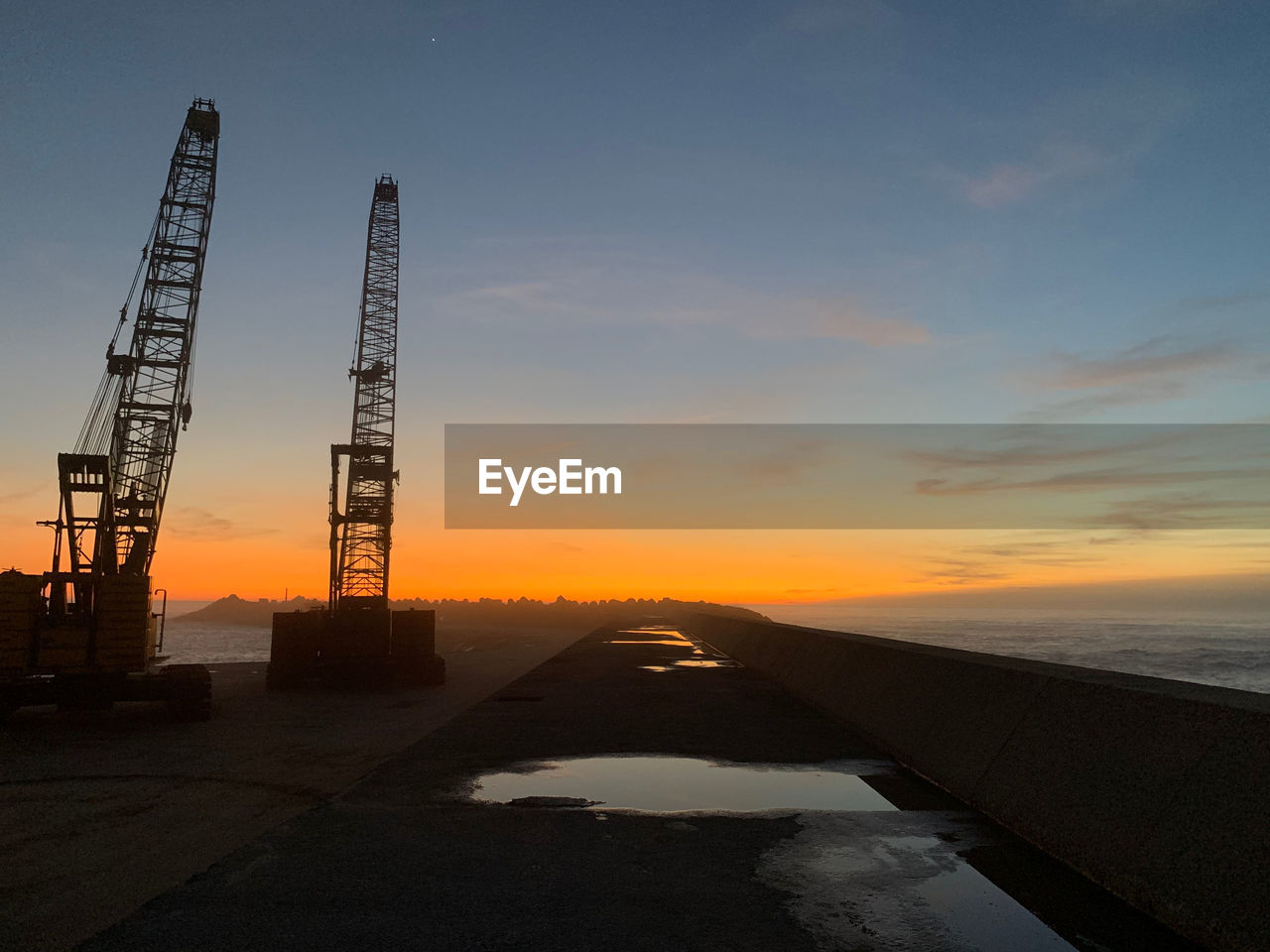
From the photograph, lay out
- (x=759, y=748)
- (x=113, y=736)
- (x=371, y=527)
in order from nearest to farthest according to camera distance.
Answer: (x=759, y=748) → (x=113, y=736) → (x=371, y=527)

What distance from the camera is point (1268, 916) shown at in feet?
16.5

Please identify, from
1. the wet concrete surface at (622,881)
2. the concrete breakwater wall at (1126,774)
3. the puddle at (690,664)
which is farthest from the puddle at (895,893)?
the puddle at (690,664)

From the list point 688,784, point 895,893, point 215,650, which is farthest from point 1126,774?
point 215,650

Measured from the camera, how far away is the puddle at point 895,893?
18.4 feet

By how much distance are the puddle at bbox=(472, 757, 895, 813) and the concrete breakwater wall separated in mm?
1204

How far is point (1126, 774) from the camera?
692 cm

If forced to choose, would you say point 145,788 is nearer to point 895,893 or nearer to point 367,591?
point 895,893

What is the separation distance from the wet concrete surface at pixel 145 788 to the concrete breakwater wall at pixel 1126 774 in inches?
272

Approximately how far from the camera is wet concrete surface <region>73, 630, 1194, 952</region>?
5.59 metres

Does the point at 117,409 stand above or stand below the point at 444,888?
above

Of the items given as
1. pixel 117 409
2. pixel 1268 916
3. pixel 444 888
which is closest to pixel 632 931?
pixel 444 888

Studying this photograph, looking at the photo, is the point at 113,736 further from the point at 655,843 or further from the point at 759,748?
the point at 655,843

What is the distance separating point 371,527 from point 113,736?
127ft

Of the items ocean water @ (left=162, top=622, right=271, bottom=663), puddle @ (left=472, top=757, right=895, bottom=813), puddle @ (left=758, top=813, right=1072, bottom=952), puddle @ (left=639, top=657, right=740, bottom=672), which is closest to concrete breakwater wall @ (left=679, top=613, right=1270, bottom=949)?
puddle @ (left=758, top=813, right=1072, bottom=952)
